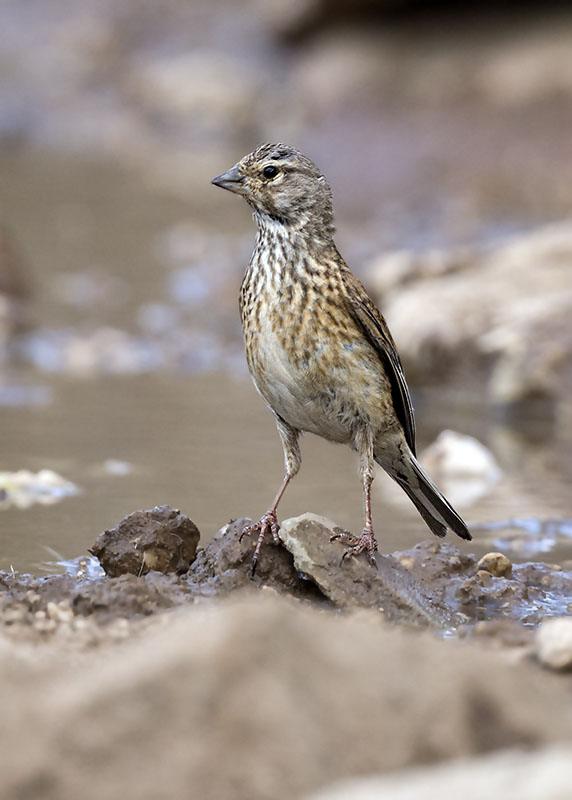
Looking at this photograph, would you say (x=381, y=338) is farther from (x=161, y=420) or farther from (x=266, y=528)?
(x=161, y=420)

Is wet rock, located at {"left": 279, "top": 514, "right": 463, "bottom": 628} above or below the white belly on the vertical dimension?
below

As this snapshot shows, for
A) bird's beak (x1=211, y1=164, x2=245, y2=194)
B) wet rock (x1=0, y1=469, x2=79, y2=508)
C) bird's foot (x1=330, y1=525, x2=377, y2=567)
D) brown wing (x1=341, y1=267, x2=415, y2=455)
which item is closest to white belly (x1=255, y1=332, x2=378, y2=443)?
brown wing (x1=341, y1=267, x2=415, y2=455)

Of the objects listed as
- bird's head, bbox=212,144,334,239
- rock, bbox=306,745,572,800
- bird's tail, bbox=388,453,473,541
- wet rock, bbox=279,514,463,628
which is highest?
bird's head, bbox=212,144,334,239

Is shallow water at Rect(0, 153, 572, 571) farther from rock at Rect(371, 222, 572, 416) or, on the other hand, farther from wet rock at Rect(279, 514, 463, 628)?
wet rock at Rect(279, 514, 463, 628)

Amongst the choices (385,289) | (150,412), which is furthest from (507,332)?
(150,412)

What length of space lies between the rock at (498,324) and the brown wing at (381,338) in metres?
4.23

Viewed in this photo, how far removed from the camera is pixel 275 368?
4.81m

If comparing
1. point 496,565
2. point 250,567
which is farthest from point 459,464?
point 250,567

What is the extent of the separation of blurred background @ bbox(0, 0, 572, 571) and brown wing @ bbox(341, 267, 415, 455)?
0.91m

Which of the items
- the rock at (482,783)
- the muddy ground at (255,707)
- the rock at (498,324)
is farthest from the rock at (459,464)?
the rock at (482,783)

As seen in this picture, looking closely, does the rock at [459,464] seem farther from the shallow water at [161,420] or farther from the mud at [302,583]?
the mud at [302,583]

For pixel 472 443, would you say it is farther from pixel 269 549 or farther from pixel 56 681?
pixel 56 681

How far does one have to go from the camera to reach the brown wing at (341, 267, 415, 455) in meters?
4.95

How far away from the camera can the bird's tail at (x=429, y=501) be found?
5258mm
